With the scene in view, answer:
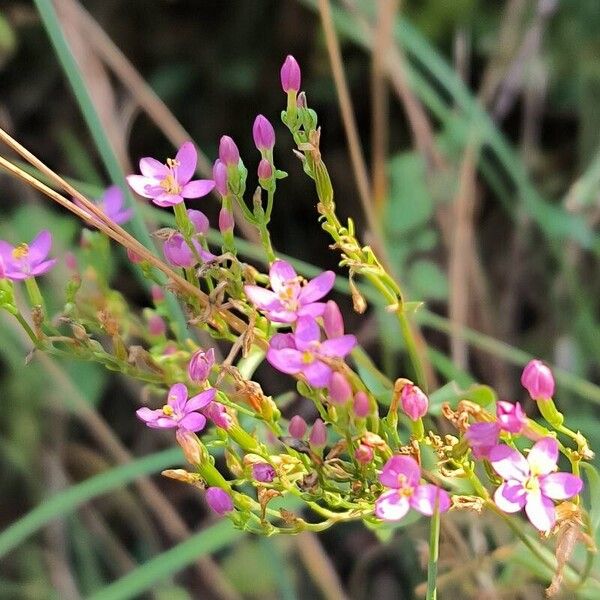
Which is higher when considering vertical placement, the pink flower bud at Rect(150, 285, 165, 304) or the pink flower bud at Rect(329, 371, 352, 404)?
the pink flower bud at Rect(150, 285, 165, 304)

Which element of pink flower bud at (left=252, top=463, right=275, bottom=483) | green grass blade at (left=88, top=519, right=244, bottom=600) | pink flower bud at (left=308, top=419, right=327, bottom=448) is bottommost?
green grass blade at (left=88, top=519, right=244, bottom=600)

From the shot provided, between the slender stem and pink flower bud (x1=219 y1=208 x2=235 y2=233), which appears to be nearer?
the slender stem

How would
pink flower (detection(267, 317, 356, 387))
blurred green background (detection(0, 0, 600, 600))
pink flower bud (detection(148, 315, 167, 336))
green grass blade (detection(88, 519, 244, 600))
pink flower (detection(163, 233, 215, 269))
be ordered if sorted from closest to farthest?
pink flower (detection(267, 317, 356, 387)), pink flower (detection(163, 233, 215, 269)), pink flower bud (detection(148, 315, 167, 336)), green grass blade (detection(88, 519, 244, 600)), blurred green background (detection(0, 0, 600, 600))

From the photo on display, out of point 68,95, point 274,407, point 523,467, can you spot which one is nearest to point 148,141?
point 68,95

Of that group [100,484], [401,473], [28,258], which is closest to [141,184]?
[28,258]

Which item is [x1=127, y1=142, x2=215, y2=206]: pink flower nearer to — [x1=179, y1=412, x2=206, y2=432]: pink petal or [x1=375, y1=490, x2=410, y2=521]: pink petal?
[x1=179, y1=412, x2=206, y2=432]: pink petal

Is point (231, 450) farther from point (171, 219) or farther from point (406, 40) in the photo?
point (406, 40)

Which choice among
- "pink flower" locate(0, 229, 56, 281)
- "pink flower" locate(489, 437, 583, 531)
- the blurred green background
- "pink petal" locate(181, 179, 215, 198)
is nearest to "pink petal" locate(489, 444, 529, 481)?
"pink flower" locate(489, 437, 583, 531)
